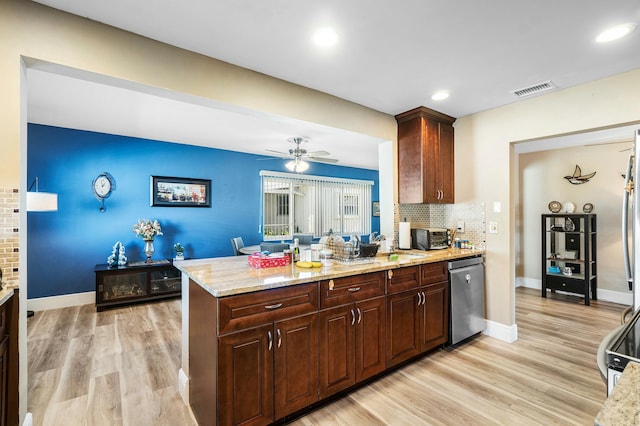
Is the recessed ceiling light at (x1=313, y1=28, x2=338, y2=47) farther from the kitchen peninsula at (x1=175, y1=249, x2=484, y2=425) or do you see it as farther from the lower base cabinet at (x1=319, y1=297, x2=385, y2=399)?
the lower base cabinet at (x1=319, y1=297, x2=385, y2=399)

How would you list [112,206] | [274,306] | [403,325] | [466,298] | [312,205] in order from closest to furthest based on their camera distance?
1. [274,306]
2. [403,325]
3. [466,298]
4. [112,206]
5. [312,205]

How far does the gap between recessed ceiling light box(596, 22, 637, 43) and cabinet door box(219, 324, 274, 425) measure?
279 cm

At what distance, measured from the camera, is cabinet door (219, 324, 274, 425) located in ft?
5.17

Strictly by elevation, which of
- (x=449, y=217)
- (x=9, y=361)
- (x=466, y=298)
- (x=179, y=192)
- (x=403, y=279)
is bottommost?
(x=466, y=298)

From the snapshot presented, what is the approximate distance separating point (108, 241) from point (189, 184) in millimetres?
1447

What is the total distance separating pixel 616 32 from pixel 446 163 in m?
1.75

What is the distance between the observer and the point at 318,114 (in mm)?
2764

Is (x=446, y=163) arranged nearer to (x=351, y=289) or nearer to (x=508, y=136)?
(x=508, y=136)

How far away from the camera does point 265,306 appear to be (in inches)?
67.7

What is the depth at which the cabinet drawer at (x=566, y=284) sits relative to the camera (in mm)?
4362

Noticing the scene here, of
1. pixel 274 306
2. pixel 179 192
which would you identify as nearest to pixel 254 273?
pixel 274 306

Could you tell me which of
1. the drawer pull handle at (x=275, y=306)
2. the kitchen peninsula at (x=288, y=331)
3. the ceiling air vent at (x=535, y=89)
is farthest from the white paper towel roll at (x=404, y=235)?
the drawer pull handle at (x=275, y=306)

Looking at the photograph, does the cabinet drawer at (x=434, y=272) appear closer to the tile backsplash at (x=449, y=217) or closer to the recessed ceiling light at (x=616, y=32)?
the tile backsplash at (x=449, y=217)

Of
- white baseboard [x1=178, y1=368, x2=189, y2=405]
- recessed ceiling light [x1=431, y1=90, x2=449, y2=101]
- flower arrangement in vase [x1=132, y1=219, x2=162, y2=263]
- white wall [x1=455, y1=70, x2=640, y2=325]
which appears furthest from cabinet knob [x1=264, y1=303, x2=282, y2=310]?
flower arrangement in vase [x1=132, y1=219, x2=162, y2=263]
